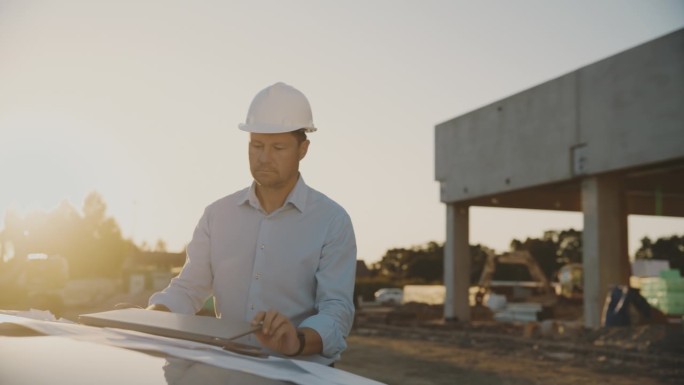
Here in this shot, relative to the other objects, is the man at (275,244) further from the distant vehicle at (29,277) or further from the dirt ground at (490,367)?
the distant vehicle at (29,277)

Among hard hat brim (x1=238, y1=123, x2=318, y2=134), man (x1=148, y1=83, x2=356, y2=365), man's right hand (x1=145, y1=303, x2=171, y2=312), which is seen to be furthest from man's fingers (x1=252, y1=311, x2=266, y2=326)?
hard hat brim (x1=238, y1=123, x2=318, y2=134)

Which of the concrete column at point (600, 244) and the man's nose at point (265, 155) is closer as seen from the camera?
the man's nose at point (265, 155)

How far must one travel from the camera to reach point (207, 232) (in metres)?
2.79

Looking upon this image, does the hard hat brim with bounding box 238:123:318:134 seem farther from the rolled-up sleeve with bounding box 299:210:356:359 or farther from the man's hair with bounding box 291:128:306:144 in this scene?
the rolled-up sleeve with bounding box 299:210:356:359

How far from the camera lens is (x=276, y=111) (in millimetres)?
2506

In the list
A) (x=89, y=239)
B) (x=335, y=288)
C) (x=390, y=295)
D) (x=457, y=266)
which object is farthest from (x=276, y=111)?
(x=89, y=239)

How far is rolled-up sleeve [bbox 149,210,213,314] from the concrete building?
41.7 feet

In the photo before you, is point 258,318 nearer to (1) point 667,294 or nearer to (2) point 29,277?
(2) point 29,277

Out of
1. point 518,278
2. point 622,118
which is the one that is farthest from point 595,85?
point 518,278

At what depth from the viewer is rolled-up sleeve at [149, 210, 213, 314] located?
2.62 meters

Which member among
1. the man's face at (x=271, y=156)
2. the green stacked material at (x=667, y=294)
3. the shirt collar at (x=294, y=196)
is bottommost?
the green stacked material at (x=667, y=294)

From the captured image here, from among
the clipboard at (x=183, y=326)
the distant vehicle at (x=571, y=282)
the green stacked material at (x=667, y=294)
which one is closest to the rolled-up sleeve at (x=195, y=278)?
the clipboard at (x=183, y=326)

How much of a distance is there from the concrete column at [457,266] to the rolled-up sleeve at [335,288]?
64.8ft

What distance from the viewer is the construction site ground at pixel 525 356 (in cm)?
1000
